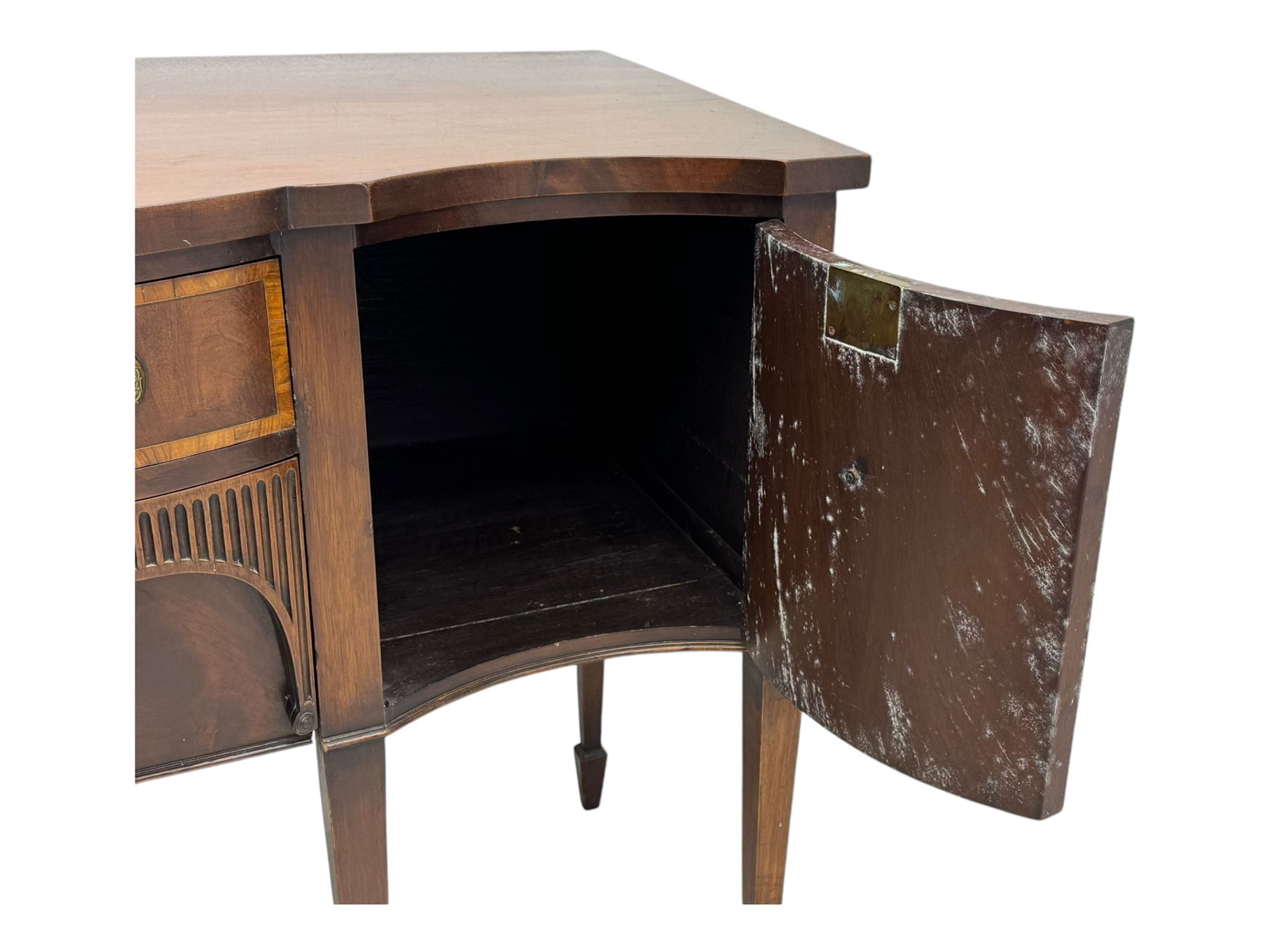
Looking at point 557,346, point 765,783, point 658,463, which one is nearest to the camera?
point 765,783

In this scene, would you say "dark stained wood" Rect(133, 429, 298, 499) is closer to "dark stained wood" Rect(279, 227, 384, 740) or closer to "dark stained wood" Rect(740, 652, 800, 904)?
"dark stained wood" Rect(279, 227, 384, 740)

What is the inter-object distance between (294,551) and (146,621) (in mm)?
131

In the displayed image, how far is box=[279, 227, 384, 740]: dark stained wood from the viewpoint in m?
0.98

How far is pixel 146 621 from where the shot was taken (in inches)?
41.7

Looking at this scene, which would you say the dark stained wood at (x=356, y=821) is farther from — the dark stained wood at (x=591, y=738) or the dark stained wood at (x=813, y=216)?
the dark stained wood at (x=591, y=738)

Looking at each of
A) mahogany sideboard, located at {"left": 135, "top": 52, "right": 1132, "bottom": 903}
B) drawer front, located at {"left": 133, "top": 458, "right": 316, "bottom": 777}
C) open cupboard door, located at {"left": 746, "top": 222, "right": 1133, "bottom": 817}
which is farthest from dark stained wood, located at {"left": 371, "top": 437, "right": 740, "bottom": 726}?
open cupboard door, located at {"left": 746, "top": 222, "right": 1133, "bottom": 817}

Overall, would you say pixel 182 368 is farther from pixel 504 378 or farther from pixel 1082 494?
pixel 504 378

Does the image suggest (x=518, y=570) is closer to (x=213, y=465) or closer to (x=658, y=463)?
(x=658, y=463)

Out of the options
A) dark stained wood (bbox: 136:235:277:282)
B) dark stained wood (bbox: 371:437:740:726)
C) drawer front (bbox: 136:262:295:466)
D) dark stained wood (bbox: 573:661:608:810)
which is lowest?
dark stained wood (bbox: 573:661:608:810)

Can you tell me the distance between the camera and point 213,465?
988 millimetres

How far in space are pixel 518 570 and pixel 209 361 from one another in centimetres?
51

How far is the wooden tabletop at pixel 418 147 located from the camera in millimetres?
944

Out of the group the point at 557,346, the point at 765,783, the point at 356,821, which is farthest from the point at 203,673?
the point at 557,346

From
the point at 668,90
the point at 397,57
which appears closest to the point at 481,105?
the point at 668,90
